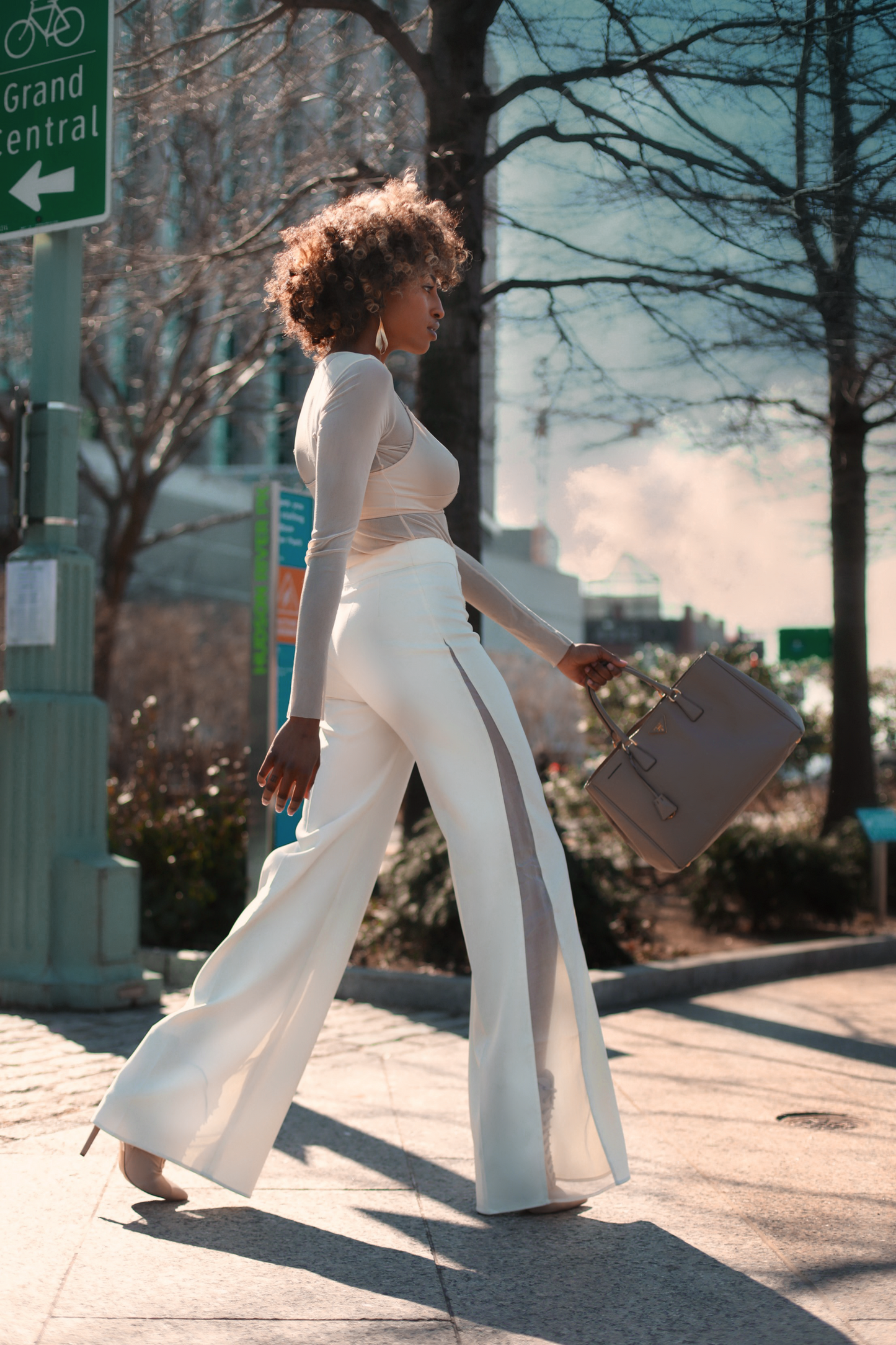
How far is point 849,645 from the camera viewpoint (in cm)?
1080

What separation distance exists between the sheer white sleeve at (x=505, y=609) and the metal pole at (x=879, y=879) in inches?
241

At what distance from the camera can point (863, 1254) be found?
2785 mm

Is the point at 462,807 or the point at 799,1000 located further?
the point at 799,1000

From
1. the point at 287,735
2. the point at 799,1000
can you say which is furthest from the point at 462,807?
the point at 799,1000

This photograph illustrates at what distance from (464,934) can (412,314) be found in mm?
1431

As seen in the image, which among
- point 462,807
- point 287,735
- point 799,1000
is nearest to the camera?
point 287,735

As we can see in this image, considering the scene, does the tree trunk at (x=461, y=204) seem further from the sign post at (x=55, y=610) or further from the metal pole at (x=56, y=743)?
the metal pole at (x=56, y=743)

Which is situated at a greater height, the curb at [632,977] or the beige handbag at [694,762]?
the beige handbag at [694,762]

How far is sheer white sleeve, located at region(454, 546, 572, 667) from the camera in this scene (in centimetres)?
338

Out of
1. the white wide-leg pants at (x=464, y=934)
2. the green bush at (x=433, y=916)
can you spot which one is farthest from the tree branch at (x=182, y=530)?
the white wide-leg pants at (x=464, y=934)

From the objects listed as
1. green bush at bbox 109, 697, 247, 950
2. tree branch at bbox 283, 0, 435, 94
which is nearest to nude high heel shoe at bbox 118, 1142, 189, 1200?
green bush at bbox 109, 697, 247, 950

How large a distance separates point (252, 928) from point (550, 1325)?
1.02m

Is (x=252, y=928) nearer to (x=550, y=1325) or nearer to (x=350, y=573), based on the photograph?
(x=350, y=573)

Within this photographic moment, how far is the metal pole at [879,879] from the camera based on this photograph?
8.84 metres
